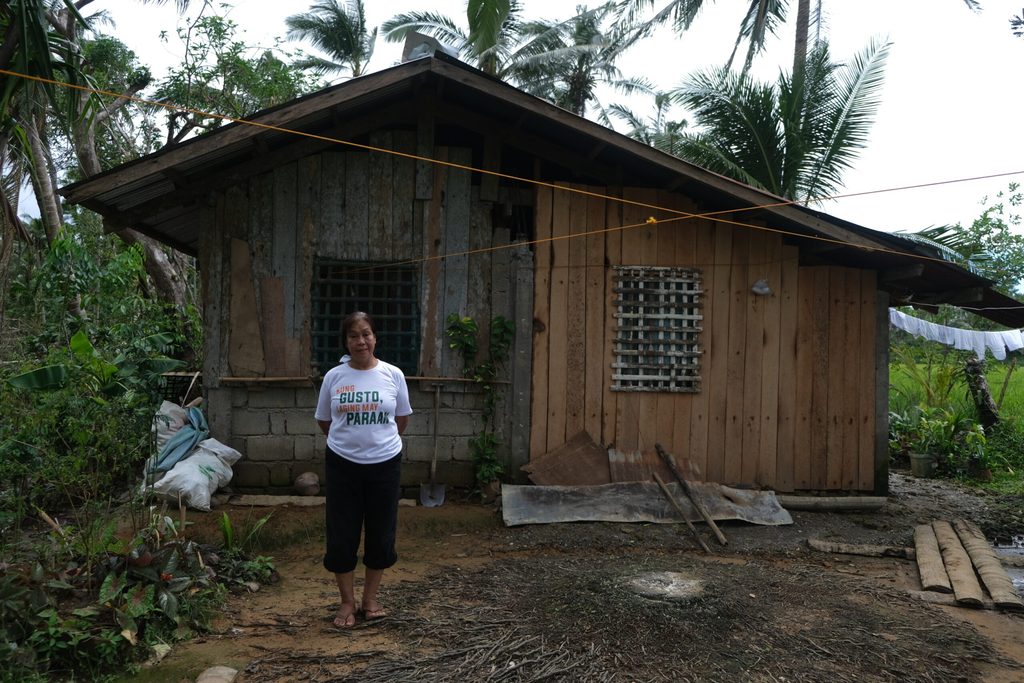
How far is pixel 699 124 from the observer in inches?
559

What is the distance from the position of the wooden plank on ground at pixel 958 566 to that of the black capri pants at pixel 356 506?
375 cm

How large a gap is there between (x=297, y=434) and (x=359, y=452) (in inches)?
131

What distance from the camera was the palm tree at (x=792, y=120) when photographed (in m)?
12.9

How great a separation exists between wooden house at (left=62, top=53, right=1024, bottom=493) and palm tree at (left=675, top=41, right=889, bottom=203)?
6.03 metres

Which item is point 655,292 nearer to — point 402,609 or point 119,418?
point 402,609

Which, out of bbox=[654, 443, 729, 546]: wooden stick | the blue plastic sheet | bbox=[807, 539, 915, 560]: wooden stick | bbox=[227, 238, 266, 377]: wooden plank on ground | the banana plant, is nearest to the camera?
the banana plant

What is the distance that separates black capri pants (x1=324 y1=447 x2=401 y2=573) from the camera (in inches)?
161

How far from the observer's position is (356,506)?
13.6 ft

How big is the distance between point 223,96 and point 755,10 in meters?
12.6

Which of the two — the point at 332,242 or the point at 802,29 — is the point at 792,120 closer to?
the point at 802,29

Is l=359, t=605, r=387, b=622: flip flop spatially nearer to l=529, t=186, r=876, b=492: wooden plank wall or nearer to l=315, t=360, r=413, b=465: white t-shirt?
l=315, t=360, r=413, b=465: white t-shirt

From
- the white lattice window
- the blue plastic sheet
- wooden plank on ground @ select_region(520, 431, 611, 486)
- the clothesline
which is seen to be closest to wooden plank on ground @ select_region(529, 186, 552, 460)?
wooden plank on ground @ select_region(520, 431, 611, 486)

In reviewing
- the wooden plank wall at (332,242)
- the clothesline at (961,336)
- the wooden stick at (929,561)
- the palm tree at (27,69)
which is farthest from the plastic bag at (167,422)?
the clothesline at (961,336)

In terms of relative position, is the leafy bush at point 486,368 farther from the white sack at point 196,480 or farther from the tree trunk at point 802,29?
the tree trunk at point 802,29
